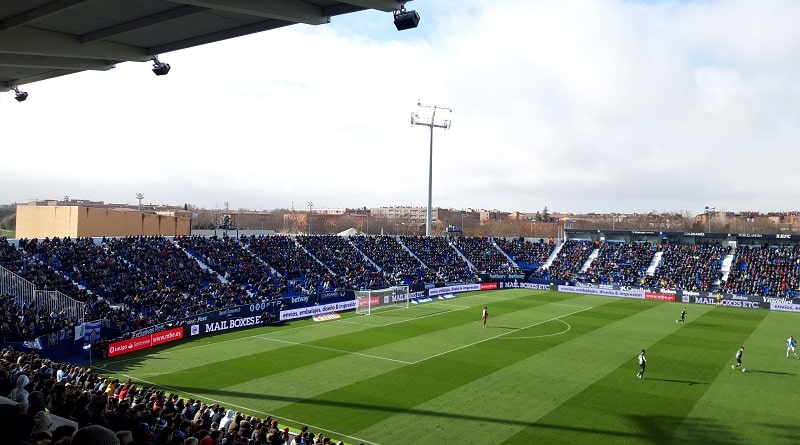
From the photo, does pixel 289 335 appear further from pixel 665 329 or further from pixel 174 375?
pixel 665 329

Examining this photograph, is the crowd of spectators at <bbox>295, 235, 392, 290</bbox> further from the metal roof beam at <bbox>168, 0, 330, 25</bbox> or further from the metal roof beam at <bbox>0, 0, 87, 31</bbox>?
the metal roof beam at <bbox>168, 0, 330, 25</bbox>

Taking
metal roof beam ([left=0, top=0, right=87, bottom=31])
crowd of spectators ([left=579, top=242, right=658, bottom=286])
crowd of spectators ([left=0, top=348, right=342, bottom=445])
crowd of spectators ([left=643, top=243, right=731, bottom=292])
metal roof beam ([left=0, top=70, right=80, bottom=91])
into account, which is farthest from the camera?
crowd of spectators ([left=579, top=242, right=658, bottom=286])

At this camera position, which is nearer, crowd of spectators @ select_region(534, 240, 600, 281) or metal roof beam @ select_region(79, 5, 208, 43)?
metal roof beam @ select_region(79, 5, 208, 43)

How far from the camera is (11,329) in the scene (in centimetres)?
2530

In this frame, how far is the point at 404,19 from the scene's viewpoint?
965cm

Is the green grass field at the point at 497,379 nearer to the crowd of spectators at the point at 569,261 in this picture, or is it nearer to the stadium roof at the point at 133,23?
the stadium roof at the point at 133,23

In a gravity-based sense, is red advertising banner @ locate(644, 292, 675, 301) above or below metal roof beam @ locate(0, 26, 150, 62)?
below

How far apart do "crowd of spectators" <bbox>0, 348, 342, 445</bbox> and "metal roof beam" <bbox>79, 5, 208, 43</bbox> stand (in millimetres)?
6479

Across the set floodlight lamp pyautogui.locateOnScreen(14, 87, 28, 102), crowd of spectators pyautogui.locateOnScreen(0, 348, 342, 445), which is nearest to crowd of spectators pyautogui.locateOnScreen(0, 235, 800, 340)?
crowd of spectators pyautogui.locateOnScreen(0, 348, 342, 445)

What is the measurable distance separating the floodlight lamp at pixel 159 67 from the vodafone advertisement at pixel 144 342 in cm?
1927

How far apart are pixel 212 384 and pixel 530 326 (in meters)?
21.7

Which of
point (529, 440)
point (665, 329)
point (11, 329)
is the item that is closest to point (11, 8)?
point (529, 440)

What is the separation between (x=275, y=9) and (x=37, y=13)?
4.11 metres

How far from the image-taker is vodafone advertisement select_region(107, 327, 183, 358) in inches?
1102
